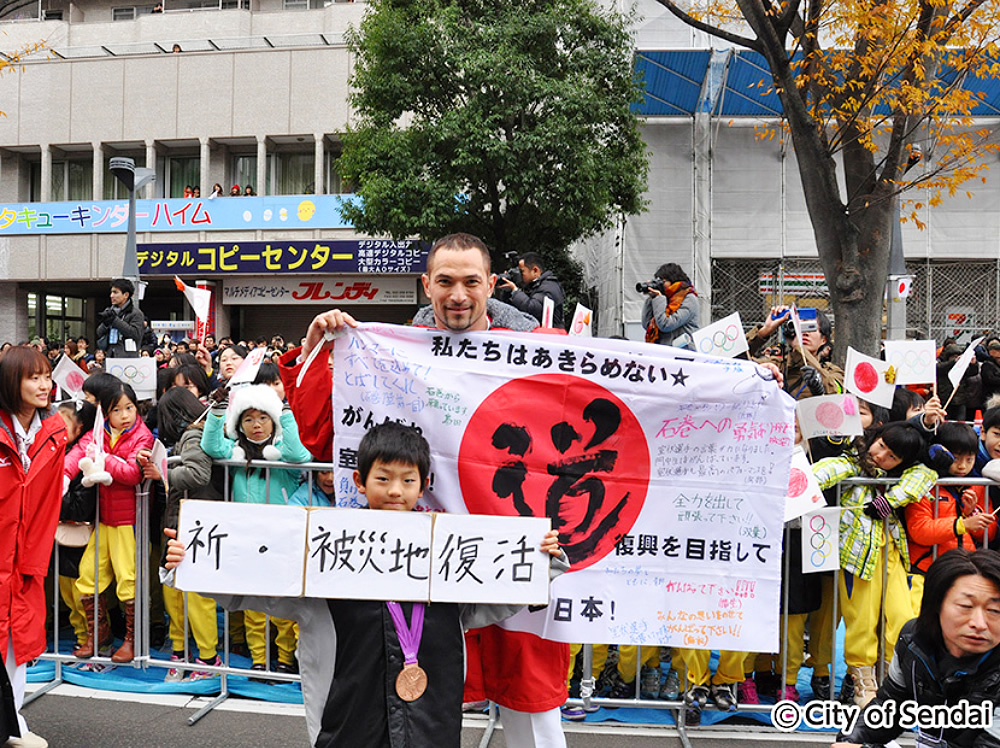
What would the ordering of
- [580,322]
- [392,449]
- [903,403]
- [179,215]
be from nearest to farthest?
[392,449] < [903,403] < [580,322] < [179,215]

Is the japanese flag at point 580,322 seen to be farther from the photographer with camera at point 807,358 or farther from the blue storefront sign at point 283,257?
the blue storefront sign at point 283,257

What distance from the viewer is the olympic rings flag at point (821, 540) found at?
377 centimetres

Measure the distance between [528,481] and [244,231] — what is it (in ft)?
69.2

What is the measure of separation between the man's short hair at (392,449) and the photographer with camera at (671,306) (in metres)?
3.68

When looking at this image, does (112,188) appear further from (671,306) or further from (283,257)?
(671,306)

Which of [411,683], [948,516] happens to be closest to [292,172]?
[948,516]

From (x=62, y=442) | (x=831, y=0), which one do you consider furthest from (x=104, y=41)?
(x=62, y=442)

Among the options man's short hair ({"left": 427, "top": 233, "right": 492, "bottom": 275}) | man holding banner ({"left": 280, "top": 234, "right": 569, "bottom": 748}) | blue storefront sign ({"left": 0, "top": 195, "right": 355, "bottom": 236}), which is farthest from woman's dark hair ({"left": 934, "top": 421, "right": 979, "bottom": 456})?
blue storefront sign ({"left": 0, "top": 195, "right": 355, "bottom": 236})

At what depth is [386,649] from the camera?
7.55ft

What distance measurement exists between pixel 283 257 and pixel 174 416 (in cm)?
1777

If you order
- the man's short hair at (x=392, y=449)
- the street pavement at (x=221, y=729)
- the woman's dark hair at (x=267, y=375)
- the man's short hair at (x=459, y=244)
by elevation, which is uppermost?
the man's short hair at (x=459, y=244)

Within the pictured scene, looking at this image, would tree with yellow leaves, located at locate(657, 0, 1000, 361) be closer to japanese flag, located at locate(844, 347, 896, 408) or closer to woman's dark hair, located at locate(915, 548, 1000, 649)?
japanese flag, located at locate(844, 347, 896, 408)

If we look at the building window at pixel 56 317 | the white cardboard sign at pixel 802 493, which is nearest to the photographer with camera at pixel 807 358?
the white cardboard sign at pixel 802 493

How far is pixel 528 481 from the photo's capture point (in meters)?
2.86
